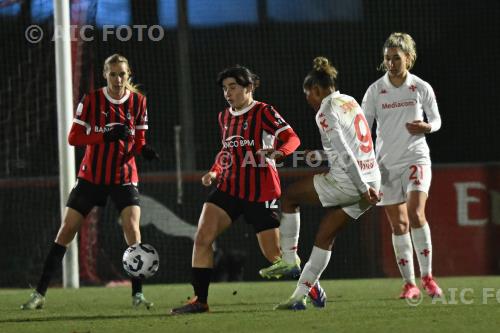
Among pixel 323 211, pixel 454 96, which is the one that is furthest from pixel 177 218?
pixel 454 96

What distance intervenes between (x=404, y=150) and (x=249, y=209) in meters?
1.40

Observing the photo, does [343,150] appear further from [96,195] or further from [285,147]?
[96,195]

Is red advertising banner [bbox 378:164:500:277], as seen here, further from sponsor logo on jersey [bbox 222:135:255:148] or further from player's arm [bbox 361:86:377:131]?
sponsor logo on jersey [bbox 222:135:255:148]

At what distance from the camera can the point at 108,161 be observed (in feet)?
24.6

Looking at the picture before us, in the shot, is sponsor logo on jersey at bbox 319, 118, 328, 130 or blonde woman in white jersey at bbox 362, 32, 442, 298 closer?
sponsor logo on jersey at bbox 319, 118, 328, 130

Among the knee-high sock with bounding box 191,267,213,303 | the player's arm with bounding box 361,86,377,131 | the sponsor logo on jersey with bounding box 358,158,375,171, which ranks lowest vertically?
the knee-high sock with bounding box 191,267,213,303

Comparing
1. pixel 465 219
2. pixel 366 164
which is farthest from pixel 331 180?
pixel 465 219

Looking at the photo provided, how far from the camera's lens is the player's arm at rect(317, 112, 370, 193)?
6.38 meters

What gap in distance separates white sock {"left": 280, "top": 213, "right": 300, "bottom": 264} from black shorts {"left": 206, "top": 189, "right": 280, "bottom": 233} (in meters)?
0.16

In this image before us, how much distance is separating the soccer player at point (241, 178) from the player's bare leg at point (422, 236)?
1131 millimetres

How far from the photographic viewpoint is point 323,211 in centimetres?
1148

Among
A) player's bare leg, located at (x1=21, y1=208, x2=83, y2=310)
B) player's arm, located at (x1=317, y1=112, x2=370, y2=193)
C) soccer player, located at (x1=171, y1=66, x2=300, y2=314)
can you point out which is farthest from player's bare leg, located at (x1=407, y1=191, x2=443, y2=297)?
player's bare leg, located at (x1=21, y1=208, x2=83, y2=310)

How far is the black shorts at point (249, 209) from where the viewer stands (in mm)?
6801

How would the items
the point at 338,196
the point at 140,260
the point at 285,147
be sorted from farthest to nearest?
the point at 140,260 → the point at 285,147 → the point at 338,196
